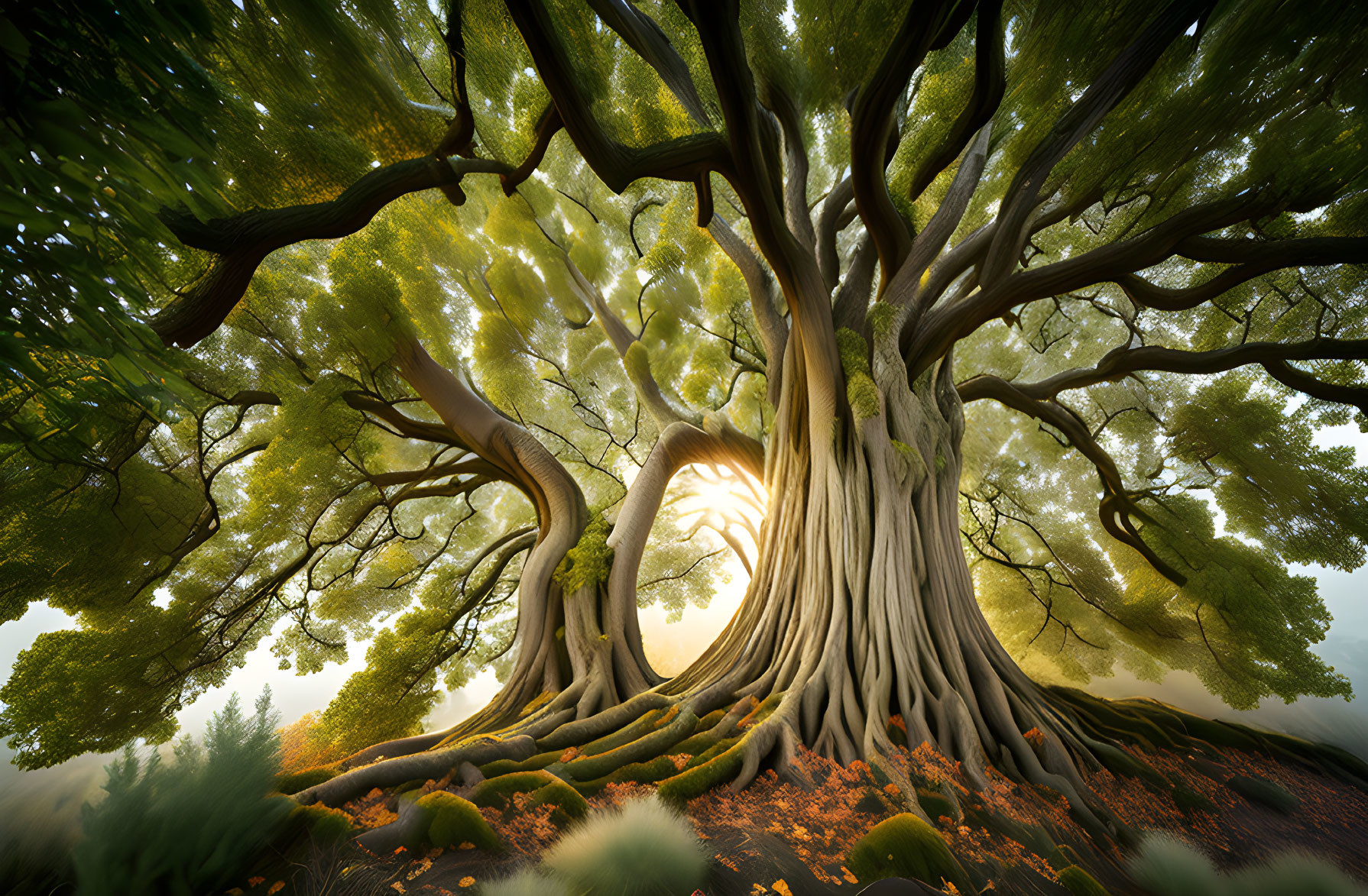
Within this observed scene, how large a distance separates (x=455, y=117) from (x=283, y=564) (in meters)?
4.81

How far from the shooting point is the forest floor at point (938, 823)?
1.81 metres

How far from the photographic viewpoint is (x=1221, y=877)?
2.27m

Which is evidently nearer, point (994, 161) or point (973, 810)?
point (973, 810)

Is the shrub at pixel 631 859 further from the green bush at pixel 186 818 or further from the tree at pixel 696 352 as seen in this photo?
the green bush at pixel 186 818

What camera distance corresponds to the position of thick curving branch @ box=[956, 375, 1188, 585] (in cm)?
557

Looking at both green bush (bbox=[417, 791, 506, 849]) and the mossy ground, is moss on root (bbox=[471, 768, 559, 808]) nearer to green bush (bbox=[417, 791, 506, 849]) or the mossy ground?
the mossy ground

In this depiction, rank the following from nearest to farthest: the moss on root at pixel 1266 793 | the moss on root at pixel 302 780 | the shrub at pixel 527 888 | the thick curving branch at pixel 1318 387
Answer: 1. the shrub at pixel 527 888
2. the moss on root at pixel 302 780
3. the moss on root at pixel 1266 793
4. the thick curving branch at pixel 1318 387

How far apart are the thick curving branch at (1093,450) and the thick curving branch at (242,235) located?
6.37 m

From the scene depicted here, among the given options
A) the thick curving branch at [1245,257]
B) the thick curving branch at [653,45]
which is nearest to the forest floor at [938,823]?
the thick curving branch at [1245,257]

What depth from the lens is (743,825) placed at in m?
2.17

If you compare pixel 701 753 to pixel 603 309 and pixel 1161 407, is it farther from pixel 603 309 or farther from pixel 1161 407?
pixel 1161 407

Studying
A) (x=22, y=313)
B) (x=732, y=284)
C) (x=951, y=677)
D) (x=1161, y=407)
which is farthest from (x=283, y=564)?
(x=1161, y=407)

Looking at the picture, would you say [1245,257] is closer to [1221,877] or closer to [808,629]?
[1221,877]

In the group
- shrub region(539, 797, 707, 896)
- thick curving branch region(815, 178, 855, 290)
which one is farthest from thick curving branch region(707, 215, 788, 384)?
shrub region(539, 797, 707, 896)
